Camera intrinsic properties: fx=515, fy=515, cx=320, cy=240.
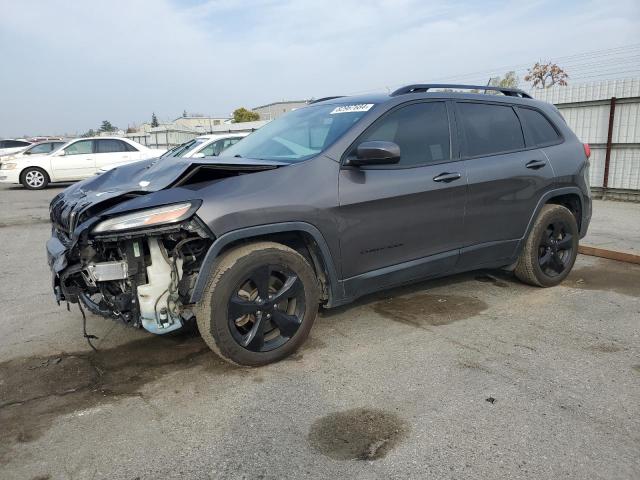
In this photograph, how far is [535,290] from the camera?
4.91m

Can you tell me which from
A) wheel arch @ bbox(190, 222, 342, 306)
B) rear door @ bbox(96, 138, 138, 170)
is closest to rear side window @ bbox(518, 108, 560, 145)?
wheel arch @ bbox(190, 222, 342, 306)

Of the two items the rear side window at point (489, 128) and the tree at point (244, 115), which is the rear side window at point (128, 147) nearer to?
the rear side window at point (489, 128)

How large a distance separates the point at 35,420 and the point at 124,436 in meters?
0.58

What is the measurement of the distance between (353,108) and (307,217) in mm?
1116

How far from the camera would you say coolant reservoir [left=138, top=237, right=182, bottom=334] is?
9.93ft

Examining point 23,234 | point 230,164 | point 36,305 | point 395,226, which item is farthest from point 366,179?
point 23,234

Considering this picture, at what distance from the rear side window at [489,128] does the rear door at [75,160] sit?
14808mm

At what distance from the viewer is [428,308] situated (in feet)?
14.5

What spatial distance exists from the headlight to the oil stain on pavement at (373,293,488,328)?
2.03 m

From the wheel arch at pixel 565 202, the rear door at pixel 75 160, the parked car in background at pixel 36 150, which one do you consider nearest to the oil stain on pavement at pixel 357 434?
the wheel arch at pixel 565 202

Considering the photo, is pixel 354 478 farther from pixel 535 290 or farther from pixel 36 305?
pixel 36 305

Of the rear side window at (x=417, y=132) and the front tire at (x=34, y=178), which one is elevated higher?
the rear side window at (x=417, y=132)

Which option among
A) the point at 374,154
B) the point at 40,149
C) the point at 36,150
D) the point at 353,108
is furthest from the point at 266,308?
the point at 40,149

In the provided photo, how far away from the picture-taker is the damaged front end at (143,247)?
2.91m
